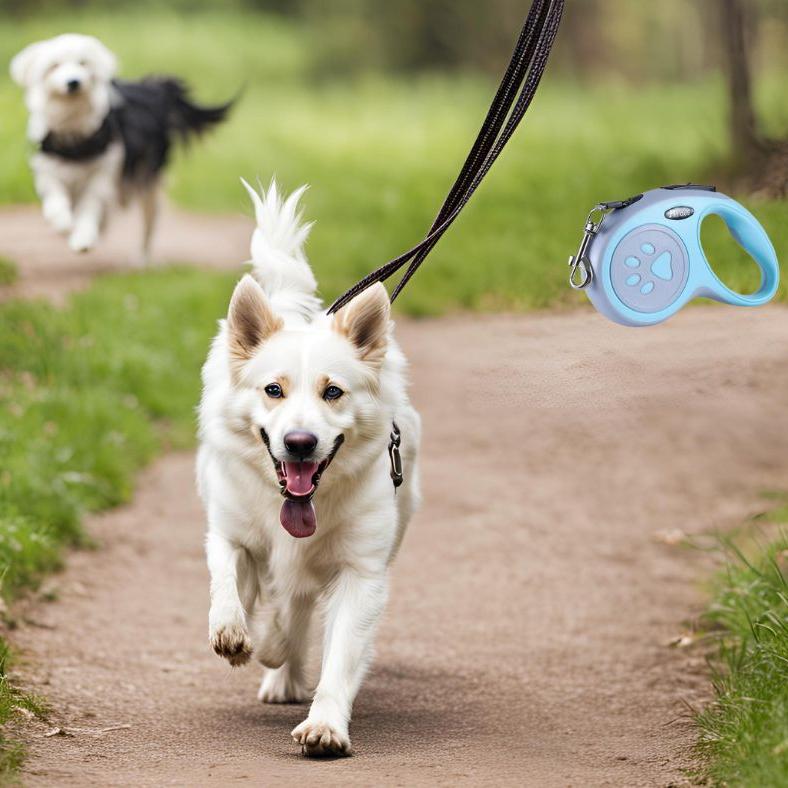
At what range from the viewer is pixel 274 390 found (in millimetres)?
3656

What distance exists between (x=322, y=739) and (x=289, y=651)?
2.30ft

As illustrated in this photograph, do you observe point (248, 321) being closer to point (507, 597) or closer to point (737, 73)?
point (507, 597)

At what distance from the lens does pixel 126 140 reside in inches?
441

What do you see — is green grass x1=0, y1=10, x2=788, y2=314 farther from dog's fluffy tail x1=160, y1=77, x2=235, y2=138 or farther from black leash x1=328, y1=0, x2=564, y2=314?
black leash x1=328, y1=0, x2=564, y2=314

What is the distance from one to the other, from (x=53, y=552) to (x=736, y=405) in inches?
167

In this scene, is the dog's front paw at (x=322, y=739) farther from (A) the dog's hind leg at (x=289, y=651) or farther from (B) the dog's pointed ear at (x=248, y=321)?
(B) the dog's pointed ear at (x=248, y=321)

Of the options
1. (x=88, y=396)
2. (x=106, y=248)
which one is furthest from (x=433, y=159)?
(x=88, y=396)

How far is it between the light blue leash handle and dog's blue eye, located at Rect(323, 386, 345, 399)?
719mm

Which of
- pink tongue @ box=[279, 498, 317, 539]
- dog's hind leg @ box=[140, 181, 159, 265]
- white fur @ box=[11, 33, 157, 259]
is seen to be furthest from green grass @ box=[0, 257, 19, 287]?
pink tongue @ box=[279, 498, 317, 539]

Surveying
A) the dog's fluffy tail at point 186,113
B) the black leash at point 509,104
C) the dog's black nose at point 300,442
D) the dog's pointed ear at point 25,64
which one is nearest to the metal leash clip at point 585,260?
the black leash at point 509,104

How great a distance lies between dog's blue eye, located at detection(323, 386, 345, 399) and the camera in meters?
3.66

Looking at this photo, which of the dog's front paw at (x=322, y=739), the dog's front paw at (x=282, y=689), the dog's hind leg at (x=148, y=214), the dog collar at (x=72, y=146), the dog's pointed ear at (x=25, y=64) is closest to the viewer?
the dog's front paw at (x=322, y=739)

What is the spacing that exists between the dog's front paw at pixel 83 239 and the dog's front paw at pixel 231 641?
6.97 m

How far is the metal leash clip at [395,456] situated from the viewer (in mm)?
4016
